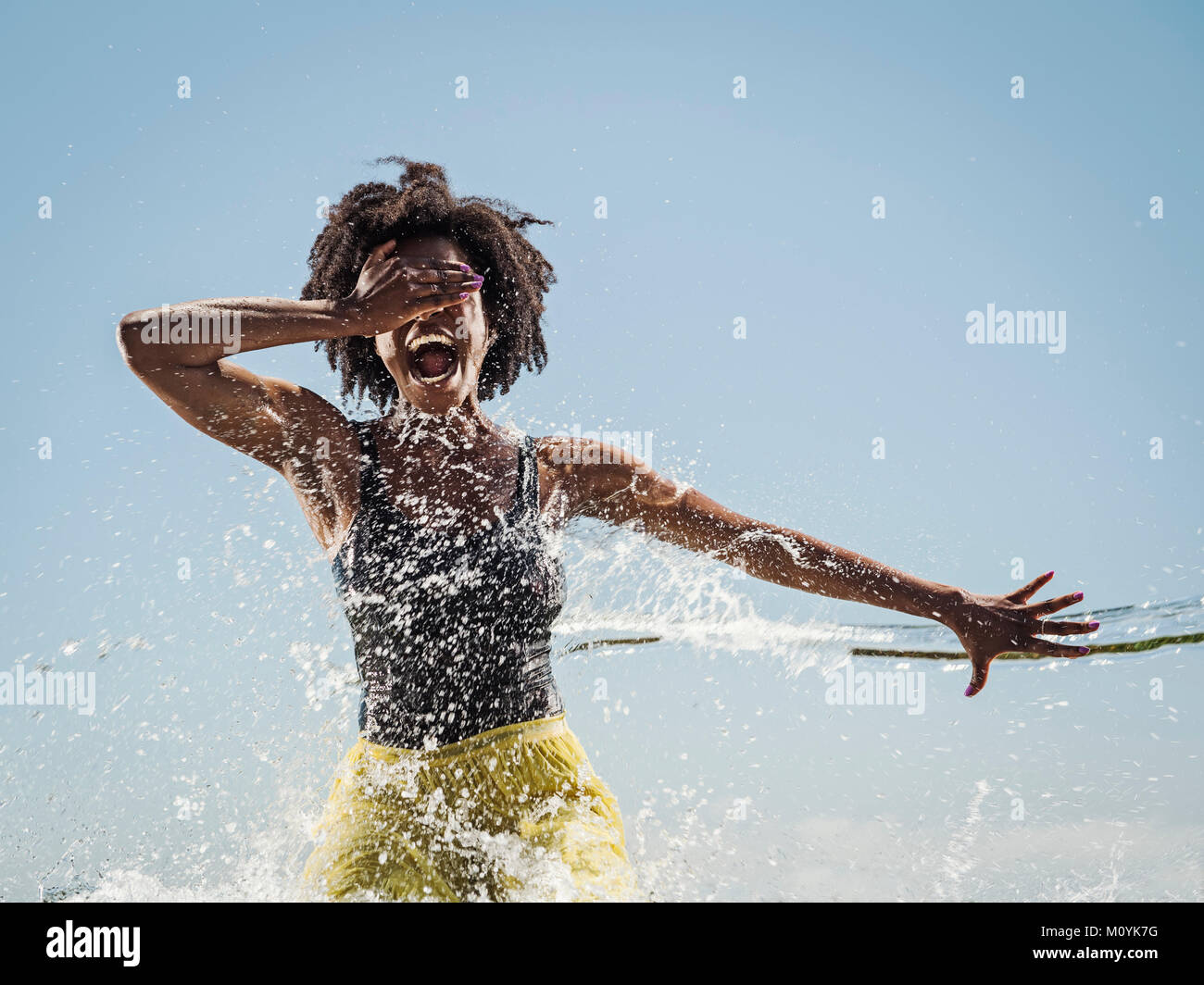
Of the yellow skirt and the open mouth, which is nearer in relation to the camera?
the yellow skirt

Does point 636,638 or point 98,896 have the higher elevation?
point 636,638

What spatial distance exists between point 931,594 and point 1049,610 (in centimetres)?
35

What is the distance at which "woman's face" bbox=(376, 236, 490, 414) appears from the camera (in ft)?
11.0

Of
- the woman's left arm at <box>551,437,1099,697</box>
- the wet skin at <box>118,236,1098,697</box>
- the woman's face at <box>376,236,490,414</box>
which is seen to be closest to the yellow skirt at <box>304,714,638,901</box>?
the wet skin at <box>118,236,1098,697</box>

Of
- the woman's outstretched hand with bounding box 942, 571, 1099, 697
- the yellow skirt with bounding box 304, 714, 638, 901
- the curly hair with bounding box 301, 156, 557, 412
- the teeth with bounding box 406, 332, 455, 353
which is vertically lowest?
the yellow skirt with bounding box 304, 714, 638, 901

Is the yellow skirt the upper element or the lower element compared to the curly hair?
lower

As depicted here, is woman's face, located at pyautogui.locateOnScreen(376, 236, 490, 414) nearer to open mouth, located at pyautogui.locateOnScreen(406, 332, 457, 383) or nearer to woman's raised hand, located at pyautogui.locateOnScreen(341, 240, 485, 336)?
open mouth, located at pyautogui.locateOnScreen(406, 332, 457, 383)

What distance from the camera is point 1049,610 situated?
2.95 metres

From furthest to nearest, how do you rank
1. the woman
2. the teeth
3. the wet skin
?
1. the teeth
2. the wet skin
3. the woman

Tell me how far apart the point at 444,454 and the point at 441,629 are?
0.71m

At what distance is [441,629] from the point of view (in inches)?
114

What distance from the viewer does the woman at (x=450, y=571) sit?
270 centimetres
